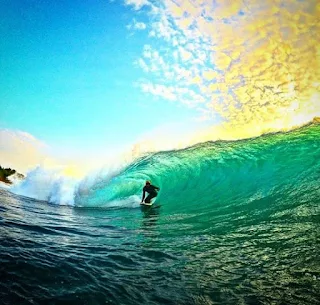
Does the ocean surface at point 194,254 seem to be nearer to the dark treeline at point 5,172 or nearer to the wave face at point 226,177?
the wave face at point 226,177

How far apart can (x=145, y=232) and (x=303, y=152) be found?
842 centimetres

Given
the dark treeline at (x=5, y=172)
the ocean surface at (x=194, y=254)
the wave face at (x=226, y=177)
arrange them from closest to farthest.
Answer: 1. the ocean surface at (x=194, y=254)
2. the wave face at (x=226, y=177)
3. the dark treeline at (x=5, y=172)

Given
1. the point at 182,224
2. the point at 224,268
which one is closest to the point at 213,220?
the point at 182,224

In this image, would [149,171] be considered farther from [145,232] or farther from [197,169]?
[145,232]

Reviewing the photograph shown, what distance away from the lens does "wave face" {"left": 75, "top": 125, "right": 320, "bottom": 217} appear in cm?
852

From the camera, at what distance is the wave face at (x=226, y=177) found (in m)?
8.52

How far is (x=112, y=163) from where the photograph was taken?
15.1m

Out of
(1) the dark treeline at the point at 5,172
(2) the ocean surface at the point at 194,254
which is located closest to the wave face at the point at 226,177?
(2) the ocean surface at the point at 194,254

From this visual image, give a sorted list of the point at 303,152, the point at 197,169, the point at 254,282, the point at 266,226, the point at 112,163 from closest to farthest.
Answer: the point at 254,282, the point at 266,226, the point at 303,152, the point at 197,169, the point at 112,163

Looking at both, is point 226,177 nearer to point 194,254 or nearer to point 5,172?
point 194,254

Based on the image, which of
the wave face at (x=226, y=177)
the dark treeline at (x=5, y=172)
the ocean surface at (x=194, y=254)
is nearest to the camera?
the ocean surface at (x=194, y=254)

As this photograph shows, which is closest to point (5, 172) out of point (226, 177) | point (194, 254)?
point (226, 177)

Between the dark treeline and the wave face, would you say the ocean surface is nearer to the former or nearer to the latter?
the wave face

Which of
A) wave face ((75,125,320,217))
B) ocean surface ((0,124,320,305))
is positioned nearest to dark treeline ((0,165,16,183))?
wave face ((75,125,320,217))
